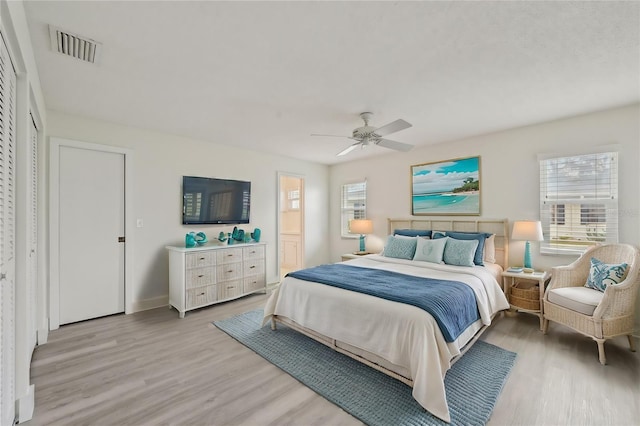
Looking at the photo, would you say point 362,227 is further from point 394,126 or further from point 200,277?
point 200,277

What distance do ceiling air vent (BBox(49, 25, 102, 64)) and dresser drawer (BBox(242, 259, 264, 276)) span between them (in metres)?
3.12

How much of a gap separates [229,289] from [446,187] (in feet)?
12.3

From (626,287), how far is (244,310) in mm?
4131

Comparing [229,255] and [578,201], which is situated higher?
[578,201]

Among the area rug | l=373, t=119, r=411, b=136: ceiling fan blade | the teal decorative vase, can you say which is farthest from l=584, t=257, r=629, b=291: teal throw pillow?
the teal decorative vase

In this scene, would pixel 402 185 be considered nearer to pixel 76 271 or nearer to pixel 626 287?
pixel 626 287

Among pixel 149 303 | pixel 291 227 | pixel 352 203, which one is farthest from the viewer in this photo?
Result: pixel 291 227

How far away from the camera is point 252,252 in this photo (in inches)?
181

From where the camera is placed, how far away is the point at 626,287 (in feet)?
8.32

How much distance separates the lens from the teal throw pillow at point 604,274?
2766mm

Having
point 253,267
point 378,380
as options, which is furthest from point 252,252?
point 378,380

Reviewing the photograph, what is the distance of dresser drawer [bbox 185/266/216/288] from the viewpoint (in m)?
3.80

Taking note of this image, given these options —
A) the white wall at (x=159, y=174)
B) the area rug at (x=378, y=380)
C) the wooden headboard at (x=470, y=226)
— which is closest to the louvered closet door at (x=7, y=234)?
the area rug at (x=378, y=380)

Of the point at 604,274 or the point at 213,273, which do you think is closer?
the point at 604,274
